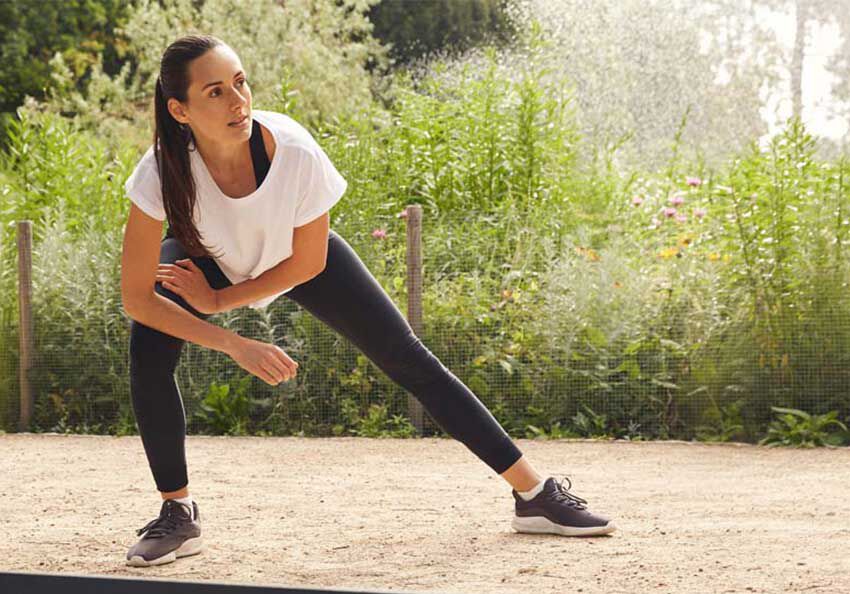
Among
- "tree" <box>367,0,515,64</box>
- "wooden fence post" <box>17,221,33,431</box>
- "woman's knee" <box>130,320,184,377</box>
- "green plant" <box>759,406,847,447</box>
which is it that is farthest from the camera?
"tree" <box>367,0,515,64</box>

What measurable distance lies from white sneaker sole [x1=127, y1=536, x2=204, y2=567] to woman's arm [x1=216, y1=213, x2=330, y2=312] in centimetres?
72

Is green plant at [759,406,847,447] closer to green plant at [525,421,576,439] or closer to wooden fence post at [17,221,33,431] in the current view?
green plant at [525,421,576,439]

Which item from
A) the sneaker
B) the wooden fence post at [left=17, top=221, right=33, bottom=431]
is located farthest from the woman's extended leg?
the wooden fence post at [left=17, top=221, right=33, bottom=431]

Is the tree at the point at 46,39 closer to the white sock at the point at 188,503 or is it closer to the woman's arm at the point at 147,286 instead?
the white sock at the point at 188,503

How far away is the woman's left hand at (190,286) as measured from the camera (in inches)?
130

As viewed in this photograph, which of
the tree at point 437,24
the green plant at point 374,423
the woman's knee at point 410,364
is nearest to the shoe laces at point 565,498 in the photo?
the woman's knee at point 410,364

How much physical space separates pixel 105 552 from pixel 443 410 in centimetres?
109

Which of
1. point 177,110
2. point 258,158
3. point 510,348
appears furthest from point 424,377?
point 510,348

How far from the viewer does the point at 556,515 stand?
3.68m

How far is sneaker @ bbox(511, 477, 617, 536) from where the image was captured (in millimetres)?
3684

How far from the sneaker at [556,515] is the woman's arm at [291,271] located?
1000mm

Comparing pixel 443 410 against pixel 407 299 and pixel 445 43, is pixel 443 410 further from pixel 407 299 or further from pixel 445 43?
pixel 445 43

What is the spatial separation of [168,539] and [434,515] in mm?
1173

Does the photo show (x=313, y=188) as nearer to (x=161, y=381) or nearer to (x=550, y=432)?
(x=161, y=381)
